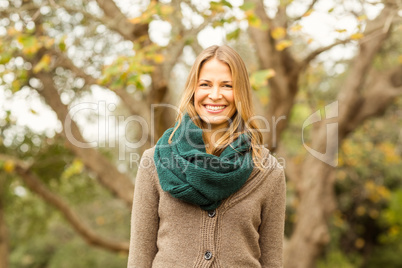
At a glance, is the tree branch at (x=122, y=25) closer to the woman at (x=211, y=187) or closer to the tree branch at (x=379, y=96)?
the woman at (x=211, y=187)

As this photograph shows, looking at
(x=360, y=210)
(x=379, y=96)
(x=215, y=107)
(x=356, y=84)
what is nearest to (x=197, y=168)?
(x=215, y=107)

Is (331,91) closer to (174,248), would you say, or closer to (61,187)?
(61,187)

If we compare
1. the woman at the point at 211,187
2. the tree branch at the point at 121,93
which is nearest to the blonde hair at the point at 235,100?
the woman at the point at 211,187

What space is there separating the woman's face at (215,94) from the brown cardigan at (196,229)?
10.6 inches

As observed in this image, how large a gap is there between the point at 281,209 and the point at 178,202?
417 mm

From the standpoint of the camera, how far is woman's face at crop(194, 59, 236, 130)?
1702 mm

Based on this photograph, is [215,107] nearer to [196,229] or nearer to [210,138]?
[210,138]

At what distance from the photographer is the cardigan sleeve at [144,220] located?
160 cm

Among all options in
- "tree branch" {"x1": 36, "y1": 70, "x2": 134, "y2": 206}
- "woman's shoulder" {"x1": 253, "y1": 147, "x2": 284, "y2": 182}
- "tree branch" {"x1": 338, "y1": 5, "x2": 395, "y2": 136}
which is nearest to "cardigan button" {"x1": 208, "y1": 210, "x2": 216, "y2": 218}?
"woman's shoulder" {"x1": 253, "y1": 147, "x2": 284, "y2": 182}

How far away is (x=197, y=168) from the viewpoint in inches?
60.9

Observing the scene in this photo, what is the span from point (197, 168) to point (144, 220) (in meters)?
0.29

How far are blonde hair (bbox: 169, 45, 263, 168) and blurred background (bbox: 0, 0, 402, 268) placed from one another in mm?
1269

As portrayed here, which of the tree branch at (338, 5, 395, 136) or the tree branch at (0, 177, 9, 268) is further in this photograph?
the tree branch at (0, 177, 9, 268)

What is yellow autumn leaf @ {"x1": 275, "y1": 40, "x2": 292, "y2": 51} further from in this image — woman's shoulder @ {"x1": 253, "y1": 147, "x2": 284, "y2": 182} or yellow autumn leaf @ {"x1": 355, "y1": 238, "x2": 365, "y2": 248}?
yellow autumn leaf @ {"x1": 355, "y1": 238, "x2": 365, "y2": 248}
